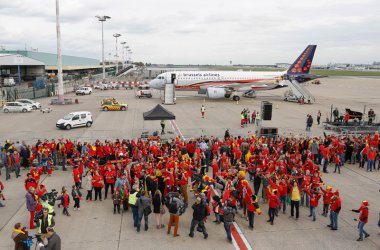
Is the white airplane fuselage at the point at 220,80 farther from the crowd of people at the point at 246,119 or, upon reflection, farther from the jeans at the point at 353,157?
the jeans at the point at 353,157

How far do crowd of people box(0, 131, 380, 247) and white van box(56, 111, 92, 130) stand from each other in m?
8.91

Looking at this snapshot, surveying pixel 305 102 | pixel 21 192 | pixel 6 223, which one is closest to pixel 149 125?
pixel 21 192

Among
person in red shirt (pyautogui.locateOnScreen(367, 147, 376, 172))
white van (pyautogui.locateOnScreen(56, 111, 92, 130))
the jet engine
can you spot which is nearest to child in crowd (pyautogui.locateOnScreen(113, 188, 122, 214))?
person in red shirt (pyautogui.locateOnScreen(367, 147, 376, 172))

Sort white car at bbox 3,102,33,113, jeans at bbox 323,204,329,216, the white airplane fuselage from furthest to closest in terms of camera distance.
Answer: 1. the white airplane fuselage
2. white car at bbox 3,102,33,113
3. jeans at bbox 323,204,329,216

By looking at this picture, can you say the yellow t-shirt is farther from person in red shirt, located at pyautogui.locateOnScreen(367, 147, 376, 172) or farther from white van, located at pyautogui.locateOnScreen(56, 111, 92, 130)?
white van, located at pyautogui.locateOnScreen(56, 111, 92, 130)

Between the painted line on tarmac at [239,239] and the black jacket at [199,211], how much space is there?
1259 mm

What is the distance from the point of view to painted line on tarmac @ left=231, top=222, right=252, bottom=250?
9227mm

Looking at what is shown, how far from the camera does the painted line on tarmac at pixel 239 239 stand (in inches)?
363

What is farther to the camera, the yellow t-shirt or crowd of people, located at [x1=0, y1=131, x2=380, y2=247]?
the yellow t-shirt

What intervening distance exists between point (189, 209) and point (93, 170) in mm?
3943

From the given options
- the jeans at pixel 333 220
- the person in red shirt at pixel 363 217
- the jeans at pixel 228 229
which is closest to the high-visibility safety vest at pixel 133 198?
the jeans at pixel 228 229

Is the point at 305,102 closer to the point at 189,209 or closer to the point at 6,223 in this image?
the point at 189,209

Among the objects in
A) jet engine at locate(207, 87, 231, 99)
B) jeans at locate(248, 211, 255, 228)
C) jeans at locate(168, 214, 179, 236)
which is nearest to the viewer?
jeans at locate(168, 214, 179, 236)

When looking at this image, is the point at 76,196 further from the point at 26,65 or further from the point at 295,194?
the point at 26,65
